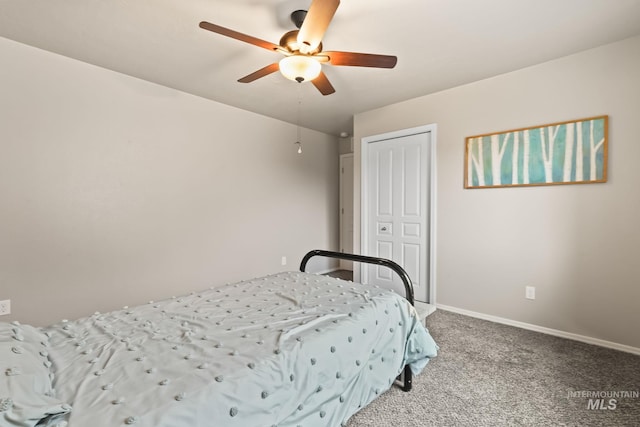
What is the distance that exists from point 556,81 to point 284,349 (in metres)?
3.16

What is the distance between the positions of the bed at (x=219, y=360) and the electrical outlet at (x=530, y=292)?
1.50 meters

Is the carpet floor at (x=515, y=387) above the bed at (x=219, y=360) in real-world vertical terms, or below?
below

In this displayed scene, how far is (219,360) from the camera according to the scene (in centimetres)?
109

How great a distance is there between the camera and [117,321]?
1474 mm

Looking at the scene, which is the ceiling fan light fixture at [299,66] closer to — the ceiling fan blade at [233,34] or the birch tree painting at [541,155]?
the ceiling fan blade at [233,34]

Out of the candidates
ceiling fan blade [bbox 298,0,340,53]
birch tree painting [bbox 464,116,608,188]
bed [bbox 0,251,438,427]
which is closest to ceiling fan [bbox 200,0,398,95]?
ceiling fan blade [bbox 298,0,340,53]

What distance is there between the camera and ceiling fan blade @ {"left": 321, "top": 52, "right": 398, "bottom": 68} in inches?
71.0

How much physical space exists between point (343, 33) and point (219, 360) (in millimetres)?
2236

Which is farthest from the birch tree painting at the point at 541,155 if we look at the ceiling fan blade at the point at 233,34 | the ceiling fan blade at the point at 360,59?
the ceiling fan blade at the point at 233,34

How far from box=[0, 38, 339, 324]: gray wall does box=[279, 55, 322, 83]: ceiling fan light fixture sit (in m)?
1.89

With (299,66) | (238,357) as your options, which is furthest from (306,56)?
(238,357)

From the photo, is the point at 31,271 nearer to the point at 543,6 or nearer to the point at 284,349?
the point at 284,349

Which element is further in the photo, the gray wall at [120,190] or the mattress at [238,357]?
the gray wall at [120,190]

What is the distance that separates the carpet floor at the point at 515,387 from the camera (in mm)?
1584
